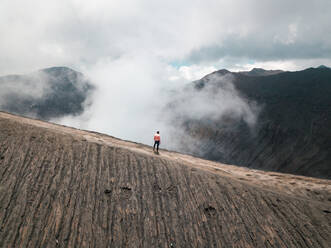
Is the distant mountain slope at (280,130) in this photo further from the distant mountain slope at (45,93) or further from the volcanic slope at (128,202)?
the distant mountain slope at (45,93)

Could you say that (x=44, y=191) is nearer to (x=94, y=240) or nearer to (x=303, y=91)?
(x=94, y=240)

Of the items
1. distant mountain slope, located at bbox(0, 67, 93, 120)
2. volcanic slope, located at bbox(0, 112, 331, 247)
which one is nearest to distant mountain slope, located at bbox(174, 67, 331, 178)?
volcanic slope, located at bbox(0, 112, 331, 247)

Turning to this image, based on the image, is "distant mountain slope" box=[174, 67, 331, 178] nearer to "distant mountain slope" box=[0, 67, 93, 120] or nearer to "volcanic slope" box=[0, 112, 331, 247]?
"volcanic slope" box=[0, 112, 331, 247]

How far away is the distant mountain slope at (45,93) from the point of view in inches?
4099

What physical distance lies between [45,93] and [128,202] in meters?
117

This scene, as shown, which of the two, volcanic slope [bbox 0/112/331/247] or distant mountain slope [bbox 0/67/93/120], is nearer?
volcanic slope [bbox 0/112/331/247]

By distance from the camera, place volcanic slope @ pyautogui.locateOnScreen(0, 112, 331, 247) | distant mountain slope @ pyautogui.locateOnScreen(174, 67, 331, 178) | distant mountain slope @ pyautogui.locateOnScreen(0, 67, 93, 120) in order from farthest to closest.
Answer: distant mountain slope @ pyautogui.locateOnScreen(0, 67, 93, 120) → distant mountain slope @ pyautogui.locateOnScreen(174, 67, 331, 178) → volcanic slope @ pyautogui.locateOnScreen(0, 112, 331, 247)

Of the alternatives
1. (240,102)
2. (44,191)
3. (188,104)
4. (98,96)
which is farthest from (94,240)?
(98,96)

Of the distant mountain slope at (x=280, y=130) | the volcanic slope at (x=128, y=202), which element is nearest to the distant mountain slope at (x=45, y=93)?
the distant mountain slope at (x=280, y=130)

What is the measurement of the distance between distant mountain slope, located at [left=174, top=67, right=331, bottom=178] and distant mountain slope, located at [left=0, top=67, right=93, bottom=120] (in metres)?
64.7

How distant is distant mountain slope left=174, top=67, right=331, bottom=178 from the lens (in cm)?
4891

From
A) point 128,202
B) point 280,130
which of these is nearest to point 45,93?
point 280,130

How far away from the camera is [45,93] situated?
116875mm

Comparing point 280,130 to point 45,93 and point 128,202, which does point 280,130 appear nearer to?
point 128,202
